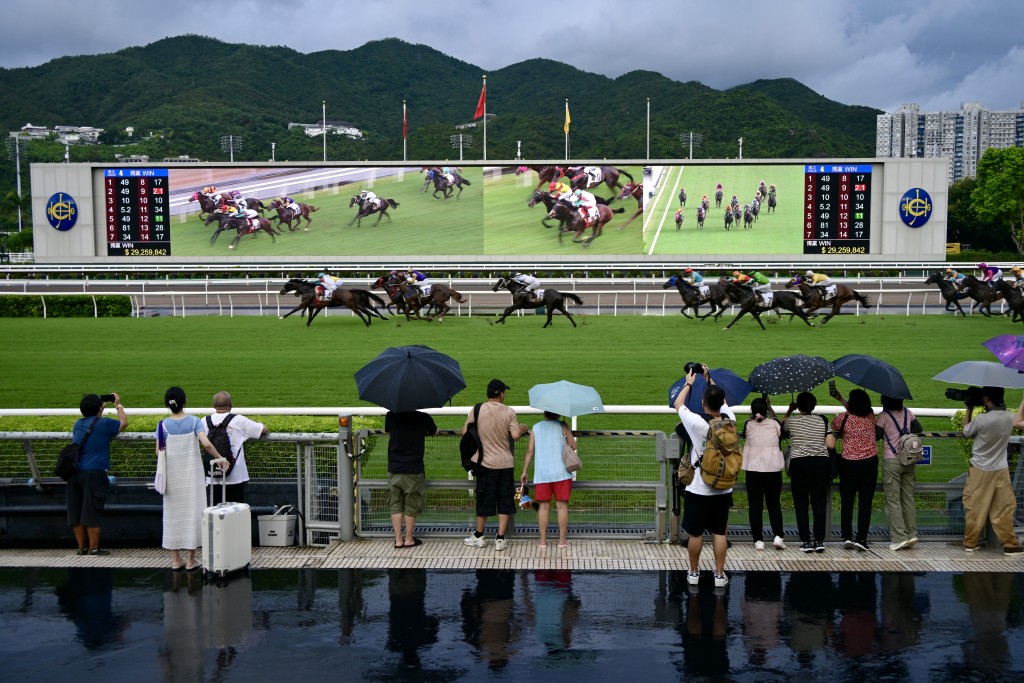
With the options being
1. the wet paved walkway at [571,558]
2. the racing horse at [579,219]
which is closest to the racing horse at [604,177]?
the racing horse at [579,219]

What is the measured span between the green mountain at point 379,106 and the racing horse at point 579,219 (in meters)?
19.8

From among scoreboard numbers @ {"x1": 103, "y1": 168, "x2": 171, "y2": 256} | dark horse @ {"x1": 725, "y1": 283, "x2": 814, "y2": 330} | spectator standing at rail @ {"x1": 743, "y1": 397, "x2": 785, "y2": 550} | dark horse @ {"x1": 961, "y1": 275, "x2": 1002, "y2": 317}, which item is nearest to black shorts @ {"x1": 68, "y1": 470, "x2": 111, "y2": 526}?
spectator standing at rail @ {"x1": 743, "y1": 397, "x2": 785, "y2": 550}

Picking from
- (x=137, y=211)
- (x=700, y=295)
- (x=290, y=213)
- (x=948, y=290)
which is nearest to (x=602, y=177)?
(x=290, y=213)

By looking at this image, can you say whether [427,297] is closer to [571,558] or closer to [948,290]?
[948,290]

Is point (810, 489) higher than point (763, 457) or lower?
lower

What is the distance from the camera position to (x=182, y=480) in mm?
5801

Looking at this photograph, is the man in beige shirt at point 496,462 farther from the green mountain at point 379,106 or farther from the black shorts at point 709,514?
the green mountain at point 379,106

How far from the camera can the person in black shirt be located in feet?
20.0

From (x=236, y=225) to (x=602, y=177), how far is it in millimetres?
11354

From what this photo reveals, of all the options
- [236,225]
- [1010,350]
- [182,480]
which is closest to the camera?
[182,480]

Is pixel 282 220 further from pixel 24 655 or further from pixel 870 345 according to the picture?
pixel 24 655

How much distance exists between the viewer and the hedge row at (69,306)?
69.0 ft

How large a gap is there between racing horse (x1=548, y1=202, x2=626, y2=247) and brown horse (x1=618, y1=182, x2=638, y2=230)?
38cm

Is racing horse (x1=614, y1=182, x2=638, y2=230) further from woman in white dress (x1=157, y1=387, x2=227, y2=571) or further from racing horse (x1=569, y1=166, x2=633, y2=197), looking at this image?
woman in white dress (x1=157, y1=387, x2=227, y2=571)
